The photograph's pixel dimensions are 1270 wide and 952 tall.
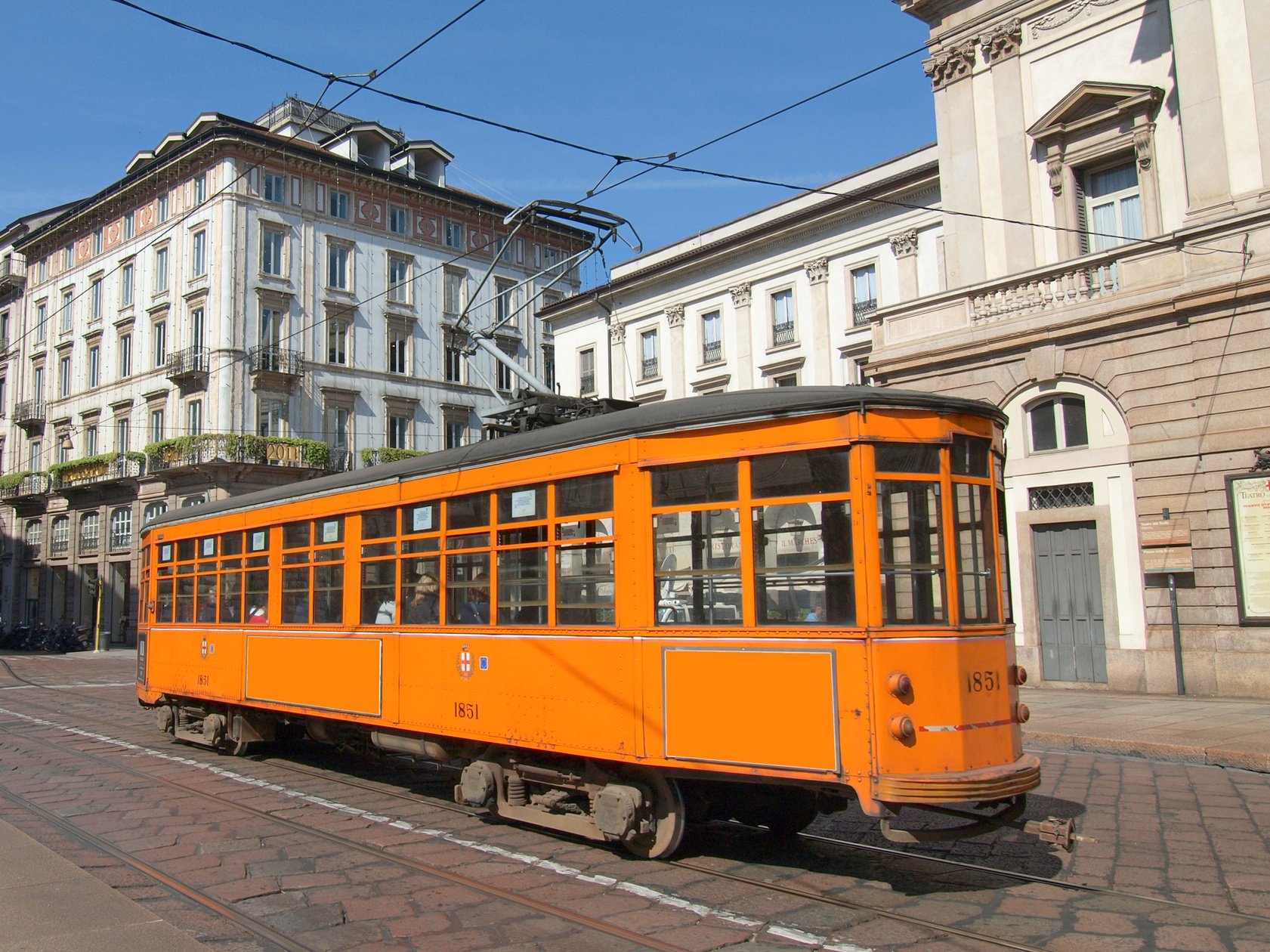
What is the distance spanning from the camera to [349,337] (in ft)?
132

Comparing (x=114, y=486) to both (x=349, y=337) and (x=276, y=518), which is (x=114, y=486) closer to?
(x=349, y=337)

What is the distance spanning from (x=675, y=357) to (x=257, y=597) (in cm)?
Result: 2245

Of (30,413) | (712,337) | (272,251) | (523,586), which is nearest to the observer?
(523,586)

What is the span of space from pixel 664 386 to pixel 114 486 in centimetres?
2175

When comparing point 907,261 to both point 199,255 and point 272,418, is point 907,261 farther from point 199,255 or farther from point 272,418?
point 199,255

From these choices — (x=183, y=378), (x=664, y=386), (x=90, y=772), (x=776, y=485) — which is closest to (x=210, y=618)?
(x=90, y=772)

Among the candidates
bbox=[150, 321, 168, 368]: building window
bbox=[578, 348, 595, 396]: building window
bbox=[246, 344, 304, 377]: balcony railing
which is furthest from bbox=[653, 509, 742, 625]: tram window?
bbox=[150, 321, 168, 368]: building window

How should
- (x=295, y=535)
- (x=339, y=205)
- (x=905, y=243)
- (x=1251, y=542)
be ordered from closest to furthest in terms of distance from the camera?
(x=295, y=535) → (x=1251, y=542) → (x=905, y=243) → (x=339, y=205)

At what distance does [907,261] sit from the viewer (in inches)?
1017

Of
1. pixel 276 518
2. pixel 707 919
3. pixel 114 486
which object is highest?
pixel 114 486

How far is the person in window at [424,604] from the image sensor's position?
8.08 m

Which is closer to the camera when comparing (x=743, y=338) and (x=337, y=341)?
(x=743, y=338)

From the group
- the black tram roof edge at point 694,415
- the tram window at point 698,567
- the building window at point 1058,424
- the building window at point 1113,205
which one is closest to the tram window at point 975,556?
the black tram roof edge at point 694,415

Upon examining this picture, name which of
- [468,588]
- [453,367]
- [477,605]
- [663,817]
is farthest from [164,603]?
[453,367]
